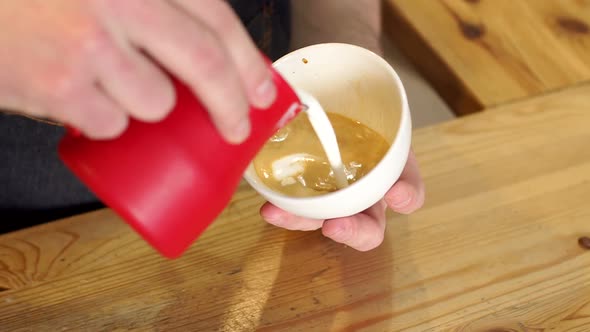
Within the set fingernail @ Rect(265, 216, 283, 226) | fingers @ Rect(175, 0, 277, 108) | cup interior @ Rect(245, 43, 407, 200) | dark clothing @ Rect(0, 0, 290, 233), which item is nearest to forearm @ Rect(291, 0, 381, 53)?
dark clothing @ Rect(0, 0, 290, 233)

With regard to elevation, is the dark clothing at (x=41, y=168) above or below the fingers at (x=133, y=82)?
below

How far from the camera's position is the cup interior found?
1.73 feet

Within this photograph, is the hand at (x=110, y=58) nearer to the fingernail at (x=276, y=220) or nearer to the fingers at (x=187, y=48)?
the fingers at (x=187, y=48)

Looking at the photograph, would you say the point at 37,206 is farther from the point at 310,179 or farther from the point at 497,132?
the point at 497,132

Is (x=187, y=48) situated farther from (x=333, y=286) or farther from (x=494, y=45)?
(x=494, y=45)

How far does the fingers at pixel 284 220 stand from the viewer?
0.56 metres

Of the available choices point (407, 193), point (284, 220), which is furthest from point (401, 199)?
point (284, 220)

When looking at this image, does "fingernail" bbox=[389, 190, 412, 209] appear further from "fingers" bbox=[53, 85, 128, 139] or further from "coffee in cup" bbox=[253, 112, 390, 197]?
"fingers" bbox=[53, 85, 128, 139]

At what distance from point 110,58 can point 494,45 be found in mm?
622

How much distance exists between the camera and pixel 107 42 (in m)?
0.33

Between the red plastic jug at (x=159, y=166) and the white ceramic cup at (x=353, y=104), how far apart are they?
0.35 ft

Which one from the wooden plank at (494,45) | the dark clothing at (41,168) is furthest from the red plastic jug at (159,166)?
the wooden plank at (494,45)

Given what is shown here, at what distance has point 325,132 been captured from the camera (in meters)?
0.49

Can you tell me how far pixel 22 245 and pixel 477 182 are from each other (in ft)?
1.58
